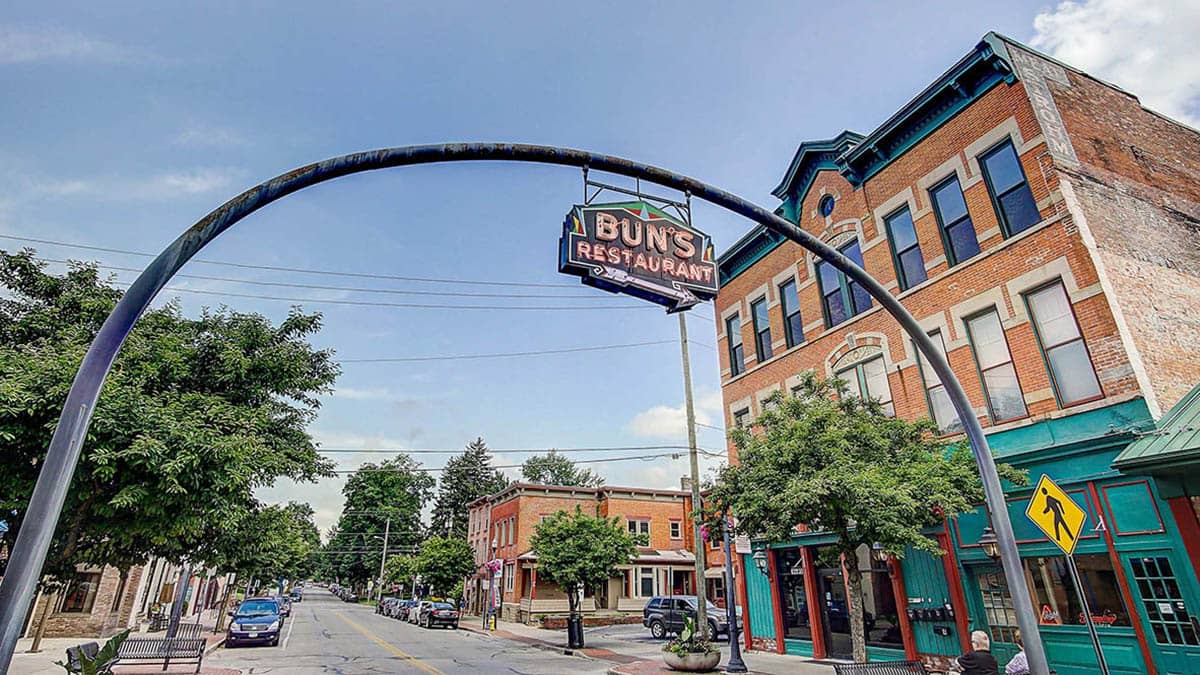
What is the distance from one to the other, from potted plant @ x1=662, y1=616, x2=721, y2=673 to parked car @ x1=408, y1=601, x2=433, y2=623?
23.7 m

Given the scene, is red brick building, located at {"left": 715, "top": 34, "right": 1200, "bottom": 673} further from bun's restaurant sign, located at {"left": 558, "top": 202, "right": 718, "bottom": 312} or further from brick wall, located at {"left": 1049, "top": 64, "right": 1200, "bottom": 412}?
bun's restaurant sign, located at {"left": 558, "top": 202, "right": 718, "bottom": 312}

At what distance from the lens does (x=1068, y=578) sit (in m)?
11.2

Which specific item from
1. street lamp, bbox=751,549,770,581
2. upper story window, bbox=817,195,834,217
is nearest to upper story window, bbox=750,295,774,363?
upper story window, bbox=817,195,834,217

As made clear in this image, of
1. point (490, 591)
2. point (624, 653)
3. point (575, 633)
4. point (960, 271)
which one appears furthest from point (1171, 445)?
point (490, 591)

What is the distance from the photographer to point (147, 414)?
948 centimetres

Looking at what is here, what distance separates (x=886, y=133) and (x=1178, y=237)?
6572 mm

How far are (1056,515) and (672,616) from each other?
21.2 meters

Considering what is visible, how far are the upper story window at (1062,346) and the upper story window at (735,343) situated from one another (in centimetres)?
993

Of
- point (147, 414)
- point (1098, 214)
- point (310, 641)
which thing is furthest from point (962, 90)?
point (310, 641)

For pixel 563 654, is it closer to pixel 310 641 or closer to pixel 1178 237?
pixel 310 641

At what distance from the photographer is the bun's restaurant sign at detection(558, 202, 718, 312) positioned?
23.0ft

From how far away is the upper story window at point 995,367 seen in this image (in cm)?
1262

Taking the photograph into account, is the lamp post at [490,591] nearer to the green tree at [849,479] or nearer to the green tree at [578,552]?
the green tree at [578,552]

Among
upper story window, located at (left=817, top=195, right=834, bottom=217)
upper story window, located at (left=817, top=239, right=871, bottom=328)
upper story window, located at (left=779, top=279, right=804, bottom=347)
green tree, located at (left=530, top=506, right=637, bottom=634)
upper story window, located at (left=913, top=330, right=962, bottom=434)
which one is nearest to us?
upper story window, located at (left=913, top=330, right=962, bottom=434)
